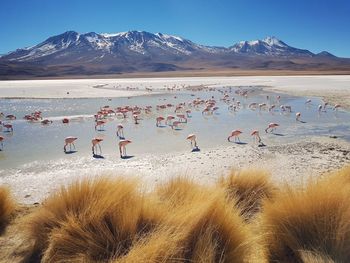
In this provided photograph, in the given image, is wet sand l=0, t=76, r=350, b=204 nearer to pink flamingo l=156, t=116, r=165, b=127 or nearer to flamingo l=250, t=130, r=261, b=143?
flamingo l=250, t=130, r=261, b=143

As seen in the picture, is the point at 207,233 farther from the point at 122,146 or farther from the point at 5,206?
the point at 122,146

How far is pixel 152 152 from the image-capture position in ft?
29.3

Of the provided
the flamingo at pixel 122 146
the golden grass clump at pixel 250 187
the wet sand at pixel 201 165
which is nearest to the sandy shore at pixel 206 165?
the wet sand at pixel 201 165

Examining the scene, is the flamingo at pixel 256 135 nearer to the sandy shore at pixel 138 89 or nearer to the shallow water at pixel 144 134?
the shallow water at pixel 144 134

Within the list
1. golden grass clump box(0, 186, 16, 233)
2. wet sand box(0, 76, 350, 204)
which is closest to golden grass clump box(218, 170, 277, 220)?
wet sand box(0, 76, 350, 204)

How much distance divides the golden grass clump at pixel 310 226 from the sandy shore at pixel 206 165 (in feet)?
9.19

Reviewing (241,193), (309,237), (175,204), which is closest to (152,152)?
(241,193)

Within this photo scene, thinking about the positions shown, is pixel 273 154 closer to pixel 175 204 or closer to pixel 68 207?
pixel 175 204

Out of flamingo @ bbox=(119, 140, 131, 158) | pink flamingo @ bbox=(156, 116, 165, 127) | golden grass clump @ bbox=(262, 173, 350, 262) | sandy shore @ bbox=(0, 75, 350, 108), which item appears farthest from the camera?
sandy shore @ bbox=(0, 75, 350, 108)

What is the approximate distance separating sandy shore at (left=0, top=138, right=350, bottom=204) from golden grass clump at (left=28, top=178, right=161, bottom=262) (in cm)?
223

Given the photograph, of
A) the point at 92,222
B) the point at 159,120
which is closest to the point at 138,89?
the point at 159,120

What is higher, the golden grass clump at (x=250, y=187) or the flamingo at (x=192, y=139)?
the golden grass clump at (x=250, y=187)

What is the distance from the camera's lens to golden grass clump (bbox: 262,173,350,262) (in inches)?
117

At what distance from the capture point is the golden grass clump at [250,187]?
461cm
